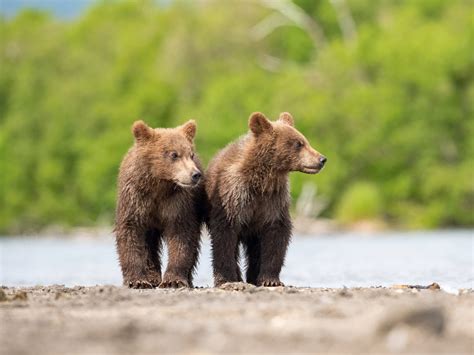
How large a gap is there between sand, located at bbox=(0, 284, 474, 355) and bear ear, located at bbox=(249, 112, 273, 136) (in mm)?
2259

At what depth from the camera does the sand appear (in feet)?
25.3

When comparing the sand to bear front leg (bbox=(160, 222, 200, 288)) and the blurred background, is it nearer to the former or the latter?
bear front leg (bbox=(160, 222, 200, 288))

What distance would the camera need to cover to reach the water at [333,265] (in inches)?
625

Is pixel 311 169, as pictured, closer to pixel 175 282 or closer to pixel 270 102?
pixel 175 282

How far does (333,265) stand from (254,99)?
2997 cm

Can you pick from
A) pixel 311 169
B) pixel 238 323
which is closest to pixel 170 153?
pixel 311 169

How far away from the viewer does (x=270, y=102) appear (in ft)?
162

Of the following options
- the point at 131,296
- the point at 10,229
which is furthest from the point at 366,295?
the point at 10,229

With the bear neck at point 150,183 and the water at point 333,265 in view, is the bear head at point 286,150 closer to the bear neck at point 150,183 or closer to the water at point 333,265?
the bear neck at point 150,183

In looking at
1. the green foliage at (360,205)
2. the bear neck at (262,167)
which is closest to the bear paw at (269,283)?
the bear neck at (262,167)

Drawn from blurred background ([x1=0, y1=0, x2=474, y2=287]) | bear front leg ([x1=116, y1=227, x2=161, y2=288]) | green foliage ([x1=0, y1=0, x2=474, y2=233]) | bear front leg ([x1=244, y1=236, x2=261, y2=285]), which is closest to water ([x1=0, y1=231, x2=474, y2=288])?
bear front leg ([x1=244, y1=236, x2=261, y2=285])

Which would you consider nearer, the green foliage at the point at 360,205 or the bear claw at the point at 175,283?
the bear claw at the point at 175,283

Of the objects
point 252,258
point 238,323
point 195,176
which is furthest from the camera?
point 252,258

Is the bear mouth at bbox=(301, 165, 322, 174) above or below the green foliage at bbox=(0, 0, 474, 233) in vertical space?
A: below
